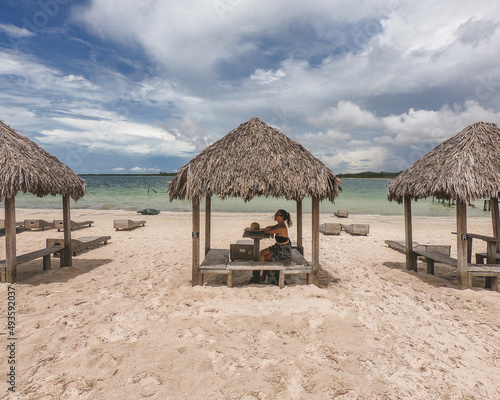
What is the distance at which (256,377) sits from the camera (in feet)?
10.1

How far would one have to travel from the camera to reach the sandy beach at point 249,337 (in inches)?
116

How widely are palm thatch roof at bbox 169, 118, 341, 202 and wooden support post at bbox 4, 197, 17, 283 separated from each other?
10.9 feet

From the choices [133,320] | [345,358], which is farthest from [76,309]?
[345,358]

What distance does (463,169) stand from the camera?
5488mm

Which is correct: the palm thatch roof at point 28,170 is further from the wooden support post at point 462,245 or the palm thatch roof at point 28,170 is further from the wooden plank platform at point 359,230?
the wooden plank platform at point 359,230

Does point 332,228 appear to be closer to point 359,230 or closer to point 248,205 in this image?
point 359,230

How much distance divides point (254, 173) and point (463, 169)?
4372mm

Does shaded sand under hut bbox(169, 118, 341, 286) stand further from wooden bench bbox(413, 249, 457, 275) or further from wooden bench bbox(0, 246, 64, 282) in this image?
wooden bench bbox(0, 246, 64, 282)

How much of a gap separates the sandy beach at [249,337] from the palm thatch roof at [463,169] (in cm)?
215

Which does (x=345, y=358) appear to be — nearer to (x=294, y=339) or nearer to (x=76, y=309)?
(x=294, y=339)

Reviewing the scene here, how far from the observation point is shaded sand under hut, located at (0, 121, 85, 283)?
5363mm

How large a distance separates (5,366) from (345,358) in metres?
4.20

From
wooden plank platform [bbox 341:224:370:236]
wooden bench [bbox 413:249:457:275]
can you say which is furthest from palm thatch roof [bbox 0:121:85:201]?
wooden plank platform [bbox 341:224:370:236]

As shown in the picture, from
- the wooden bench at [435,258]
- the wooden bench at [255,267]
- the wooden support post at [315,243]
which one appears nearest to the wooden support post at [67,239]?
the wooden bench at [255,267]
